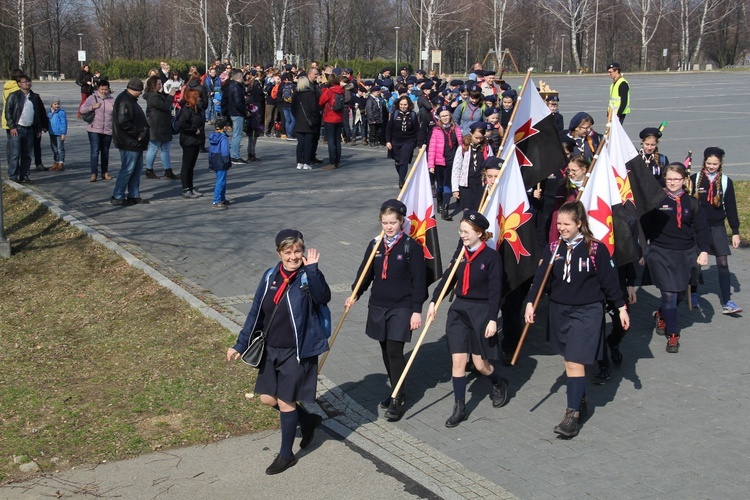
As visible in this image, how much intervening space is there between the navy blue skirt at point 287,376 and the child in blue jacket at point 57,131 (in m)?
12.8

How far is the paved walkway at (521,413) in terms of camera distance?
613 cm

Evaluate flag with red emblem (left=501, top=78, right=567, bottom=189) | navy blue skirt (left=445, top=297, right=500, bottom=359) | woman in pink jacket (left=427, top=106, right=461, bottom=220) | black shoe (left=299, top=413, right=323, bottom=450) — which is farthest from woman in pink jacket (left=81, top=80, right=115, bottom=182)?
black shoe (left=299, top=413, right=323, bottom=450)

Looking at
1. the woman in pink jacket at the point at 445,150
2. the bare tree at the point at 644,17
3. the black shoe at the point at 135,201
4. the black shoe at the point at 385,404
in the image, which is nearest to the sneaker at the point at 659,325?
the black shoe at the point at 385,404

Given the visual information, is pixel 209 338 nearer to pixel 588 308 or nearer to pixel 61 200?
pixel 588 308

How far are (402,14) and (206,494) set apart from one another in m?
93.2

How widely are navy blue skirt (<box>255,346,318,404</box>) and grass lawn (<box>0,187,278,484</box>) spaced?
2.55 ft

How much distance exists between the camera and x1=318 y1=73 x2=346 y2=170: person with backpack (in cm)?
1925

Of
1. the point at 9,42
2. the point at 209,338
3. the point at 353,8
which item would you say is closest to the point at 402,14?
the point at 353,8

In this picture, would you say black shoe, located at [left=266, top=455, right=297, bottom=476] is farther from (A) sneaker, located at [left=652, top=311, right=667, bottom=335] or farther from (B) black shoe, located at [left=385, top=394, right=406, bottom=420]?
(A) sneaker, located at [left=652, top=311, right=667, bottom=335]

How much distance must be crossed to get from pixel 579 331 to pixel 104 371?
409cm

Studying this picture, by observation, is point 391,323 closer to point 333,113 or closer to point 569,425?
point 569,425

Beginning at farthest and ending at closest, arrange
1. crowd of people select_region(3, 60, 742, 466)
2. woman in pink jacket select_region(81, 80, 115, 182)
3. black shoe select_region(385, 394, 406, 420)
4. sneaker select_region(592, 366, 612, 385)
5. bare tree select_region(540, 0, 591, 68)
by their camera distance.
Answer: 1. bare tree select_region(540, 0, 591, 68)
2. woman in pink jacket select_region(81, 80, 115, 182)
3. sneaker select_region(592, 366, 612, 385)
4. black shoe select_region(385, 394, 406, 420)
5. crowd of people select_region(3, 60, 742, 466)

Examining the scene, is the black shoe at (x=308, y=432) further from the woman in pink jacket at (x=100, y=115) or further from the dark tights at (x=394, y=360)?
the woman in pink jacket at (x=100, y=115)

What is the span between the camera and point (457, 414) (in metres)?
7.07
